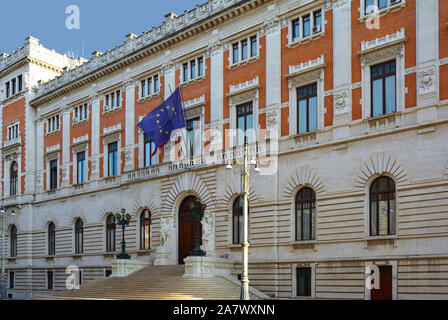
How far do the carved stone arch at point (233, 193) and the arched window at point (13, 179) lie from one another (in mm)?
28622

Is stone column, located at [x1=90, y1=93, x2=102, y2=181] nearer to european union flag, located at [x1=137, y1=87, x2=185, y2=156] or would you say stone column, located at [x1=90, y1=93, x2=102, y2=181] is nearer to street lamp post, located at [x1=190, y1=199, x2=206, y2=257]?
european union flag, located at [x1=137, y1=87, x2=185, y2=156]

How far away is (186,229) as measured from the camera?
3894 cm

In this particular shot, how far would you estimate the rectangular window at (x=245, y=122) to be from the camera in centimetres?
3534

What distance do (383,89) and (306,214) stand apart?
25.7ft

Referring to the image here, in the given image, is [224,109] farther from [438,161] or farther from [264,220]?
[438,161]

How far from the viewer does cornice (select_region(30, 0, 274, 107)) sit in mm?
37062

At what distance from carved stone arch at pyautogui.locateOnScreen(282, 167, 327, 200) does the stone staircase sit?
5808 mm

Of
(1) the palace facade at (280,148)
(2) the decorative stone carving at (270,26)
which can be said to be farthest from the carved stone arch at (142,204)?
(2) the decorative stone carving at (270,26)

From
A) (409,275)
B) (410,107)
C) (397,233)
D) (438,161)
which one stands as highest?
(410,107)

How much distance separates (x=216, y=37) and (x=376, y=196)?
608 inches

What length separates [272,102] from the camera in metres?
34.1

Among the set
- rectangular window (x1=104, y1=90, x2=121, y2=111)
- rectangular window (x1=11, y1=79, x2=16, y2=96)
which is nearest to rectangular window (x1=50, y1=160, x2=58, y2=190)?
rectangular window (x1=104, y1=90, x2=121, y2=111)

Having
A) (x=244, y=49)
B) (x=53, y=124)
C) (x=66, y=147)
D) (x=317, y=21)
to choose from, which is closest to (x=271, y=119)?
(x=244, y=49)
